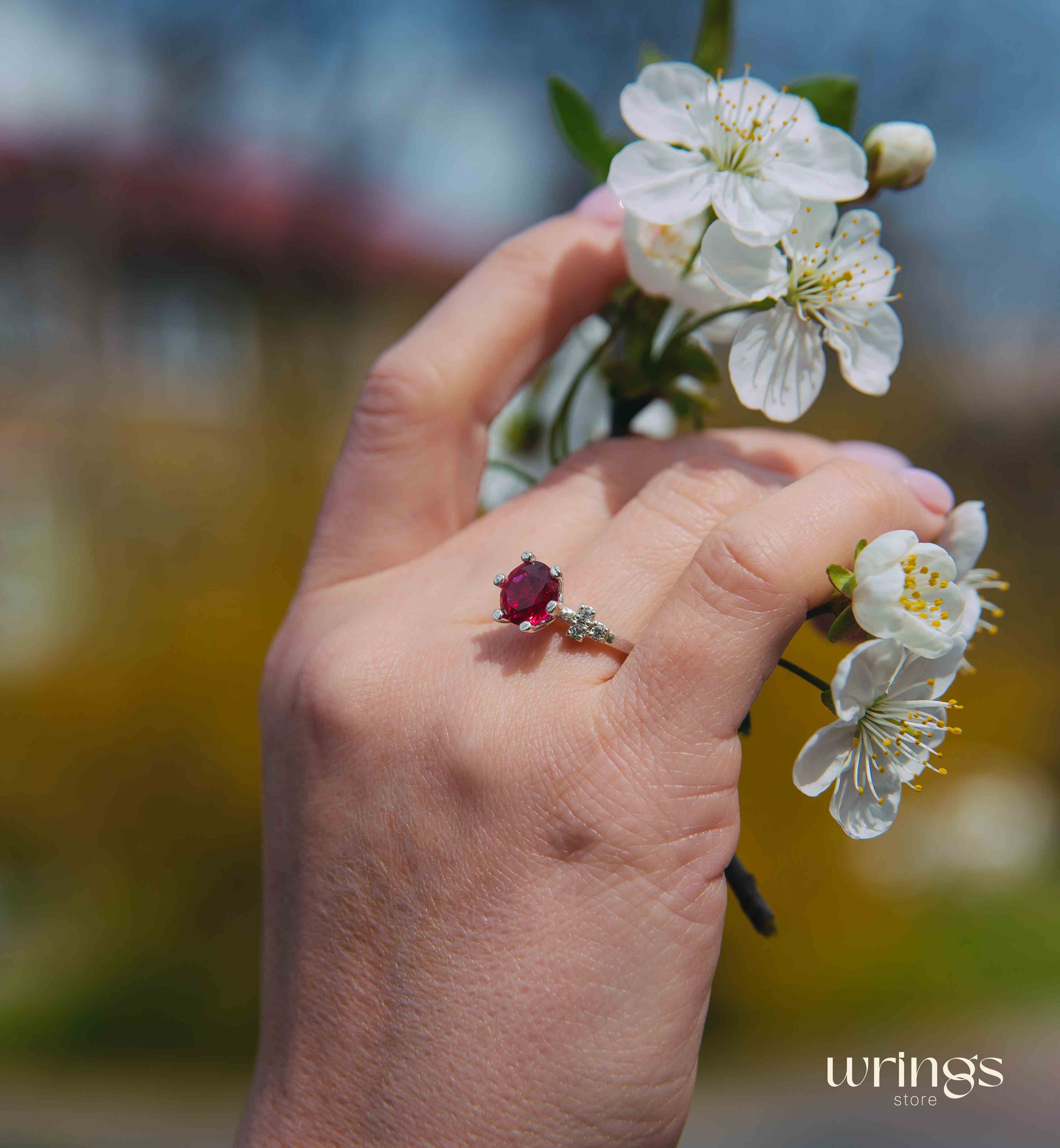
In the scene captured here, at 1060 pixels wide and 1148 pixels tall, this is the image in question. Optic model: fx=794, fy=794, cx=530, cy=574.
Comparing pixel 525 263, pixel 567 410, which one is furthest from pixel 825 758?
pixel 525 263

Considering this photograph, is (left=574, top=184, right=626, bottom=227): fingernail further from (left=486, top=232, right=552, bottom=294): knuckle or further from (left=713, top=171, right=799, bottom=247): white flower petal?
(left=713, top=171, right=799, bottom=247): white flower petal

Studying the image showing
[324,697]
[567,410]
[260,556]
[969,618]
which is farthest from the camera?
[260,556]

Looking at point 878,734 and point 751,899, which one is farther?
point 751,899

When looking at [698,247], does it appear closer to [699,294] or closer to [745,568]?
[699,294]

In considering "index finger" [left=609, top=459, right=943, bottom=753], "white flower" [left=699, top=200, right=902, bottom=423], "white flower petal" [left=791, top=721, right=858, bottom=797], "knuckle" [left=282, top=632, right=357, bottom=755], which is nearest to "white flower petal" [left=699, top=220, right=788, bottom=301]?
"white flower" [left=699, top=200, right=902, bottom=423]

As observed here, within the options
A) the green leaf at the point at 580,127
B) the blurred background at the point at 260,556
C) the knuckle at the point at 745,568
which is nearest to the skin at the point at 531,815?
the knuckle at the point at 745,568

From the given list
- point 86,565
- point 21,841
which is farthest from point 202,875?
point 86,565

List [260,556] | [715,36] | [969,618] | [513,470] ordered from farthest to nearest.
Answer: [260,556] → [513,470] → [715,36] → [969,618]

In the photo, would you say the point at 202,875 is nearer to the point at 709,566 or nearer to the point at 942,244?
the point at 709,566
